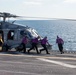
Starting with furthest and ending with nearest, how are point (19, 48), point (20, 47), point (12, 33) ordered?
point (12, 33) < point (19, 48) < point (20, 47)

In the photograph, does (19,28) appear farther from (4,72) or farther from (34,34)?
(4,72)

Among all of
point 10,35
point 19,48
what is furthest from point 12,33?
point 19,48

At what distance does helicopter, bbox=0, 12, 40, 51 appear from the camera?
29741 mm

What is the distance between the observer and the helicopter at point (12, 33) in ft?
97.6

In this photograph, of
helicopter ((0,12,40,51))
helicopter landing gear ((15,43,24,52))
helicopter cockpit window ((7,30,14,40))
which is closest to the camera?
helicopter landing gear ((15,43,24,52))

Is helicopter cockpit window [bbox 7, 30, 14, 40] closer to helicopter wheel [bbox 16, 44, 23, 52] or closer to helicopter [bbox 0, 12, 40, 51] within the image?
helicopter [bbox 0, 12, 40, 51]

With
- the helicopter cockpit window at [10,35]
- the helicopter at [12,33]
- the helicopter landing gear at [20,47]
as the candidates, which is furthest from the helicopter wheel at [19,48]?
the helicopter cockpit window at [10,35]

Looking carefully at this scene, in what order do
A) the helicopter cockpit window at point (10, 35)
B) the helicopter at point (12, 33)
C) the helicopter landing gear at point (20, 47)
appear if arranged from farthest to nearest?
1. the helicopter cockpit window at point (10, 35)
2. the helicopter at point (12, 33)
3. the helicopter landing gear at point (20, 47)

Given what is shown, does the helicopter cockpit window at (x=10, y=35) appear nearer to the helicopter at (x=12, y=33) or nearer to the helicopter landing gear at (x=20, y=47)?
the helicopter at (x=12, y=33)

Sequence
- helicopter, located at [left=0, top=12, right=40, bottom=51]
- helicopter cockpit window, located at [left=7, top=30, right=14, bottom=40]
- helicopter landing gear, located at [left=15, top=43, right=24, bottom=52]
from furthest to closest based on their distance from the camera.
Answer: helicopter cockpit window, located at [left=7, top=30, right=14, bottom=40] < helicopter, located at [left=0, top=12, right=40, bottom=51] < helicopter landing gear, located at [left=15, top=43, right=24, bottom=52]

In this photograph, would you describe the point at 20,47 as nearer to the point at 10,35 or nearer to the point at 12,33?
the point at 10,35

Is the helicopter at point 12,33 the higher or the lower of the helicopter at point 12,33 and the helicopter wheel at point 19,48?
the higher

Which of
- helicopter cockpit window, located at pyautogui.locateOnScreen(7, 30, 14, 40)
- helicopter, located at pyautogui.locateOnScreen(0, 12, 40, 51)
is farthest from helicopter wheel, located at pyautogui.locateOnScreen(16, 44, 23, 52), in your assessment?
helicopter cockpit window, located at pyautogui.locateOnScreen(7, 30, 14, 40)

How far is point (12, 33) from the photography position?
31.0 metres
